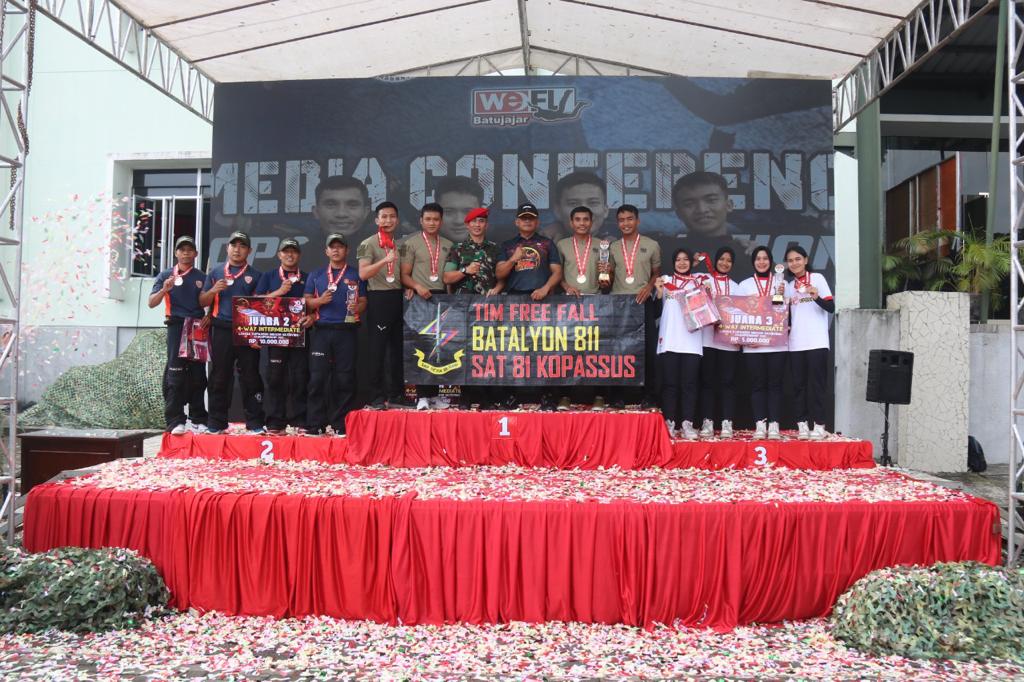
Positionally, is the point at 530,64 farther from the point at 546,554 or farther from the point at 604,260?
the point at 546,554

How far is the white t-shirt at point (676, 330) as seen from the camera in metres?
5.93

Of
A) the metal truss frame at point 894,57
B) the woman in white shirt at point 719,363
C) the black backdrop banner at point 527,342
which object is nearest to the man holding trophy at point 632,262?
the black backdrop banner at point 527,342

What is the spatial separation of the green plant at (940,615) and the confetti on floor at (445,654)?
0.07 meters

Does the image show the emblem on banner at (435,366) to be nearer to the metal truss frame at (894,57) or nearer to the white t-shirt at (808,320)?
the white t-shirt at (808,320)

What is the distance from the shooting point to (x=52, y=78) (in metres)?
11.8

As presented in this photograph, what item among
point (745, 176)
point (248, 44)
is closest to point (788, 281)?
point (745, 176)

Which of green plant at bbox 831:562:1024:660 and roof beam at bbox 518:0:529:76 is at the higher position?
roof beam at bbox 518:0:529:76

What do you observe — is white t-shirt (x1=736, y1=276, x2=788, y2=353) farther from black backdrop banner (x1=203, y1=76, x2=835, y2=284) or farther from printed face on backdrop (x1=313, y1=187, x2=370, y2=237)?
printed face on backdrop (x1=313, y1=187, x2=370, y2=237)

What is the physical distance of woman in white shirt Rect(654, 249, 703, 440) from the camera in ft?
19.5

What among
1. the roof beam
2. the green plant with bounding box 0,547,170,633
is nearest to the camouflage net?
the roof beam

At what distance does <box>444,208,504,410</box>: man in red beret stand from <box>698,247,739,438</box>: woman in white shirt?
1.71 m

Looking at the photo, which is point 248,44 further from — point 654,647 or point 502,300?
point 654,647

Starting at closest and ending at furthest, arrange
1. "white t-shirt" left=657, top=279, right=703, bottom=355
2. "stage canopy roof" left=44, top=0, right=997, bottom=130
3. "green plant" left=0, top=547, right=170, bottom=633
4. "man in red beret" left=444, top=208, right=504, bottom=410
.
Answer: "green plant" left=0, top=547, right=170, bottom=633
"white t-shirt" left=657, top=279, right=703, bottom=355
"man in red beret" left=444, top=208, right=504, bottom=410
"stage canopy roof" left=44, top=0, right=997, bottom=130

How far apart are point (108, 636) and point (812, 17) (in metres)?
7.27
